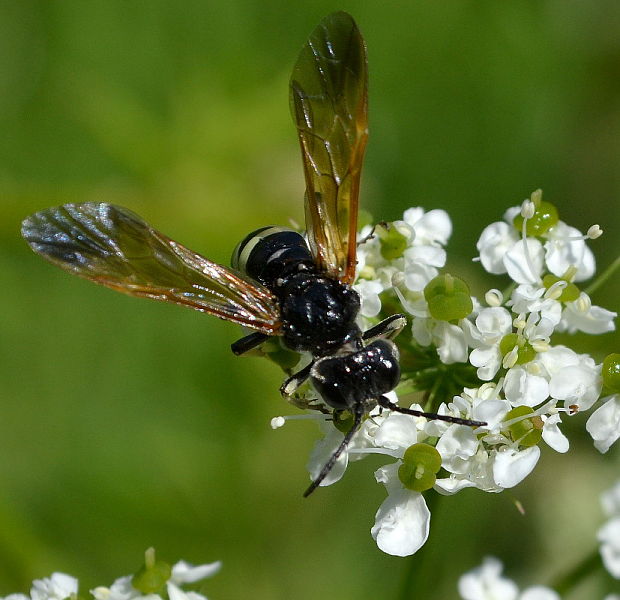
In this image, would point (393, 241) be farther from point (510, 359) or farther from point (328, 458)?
point (328, 458)

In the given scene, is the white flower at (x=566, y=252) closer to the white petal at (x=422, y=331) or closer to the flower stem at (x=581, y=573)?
the white petal at (x=422, y=331)

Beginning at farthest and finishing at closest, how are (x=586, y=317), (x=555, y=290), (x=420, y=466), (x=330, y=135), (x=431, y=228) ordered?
(x=431, y=228) < (x=330, y=135) < (x=586, y=317) < (x=555, y=290) < (x=420, y=466)

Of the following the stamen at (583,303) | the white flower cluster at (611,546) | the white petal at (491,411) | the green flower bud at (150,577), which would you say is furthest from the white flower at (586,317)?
the green flower bud at (150,577)

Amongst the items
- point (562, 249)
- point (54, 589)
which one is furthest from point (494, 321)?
point (54, 589)

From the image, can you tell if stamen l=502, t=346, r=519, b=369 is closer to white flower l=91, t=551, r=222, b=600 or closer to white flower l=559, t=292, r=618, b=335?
white flower l=559, t=292, r=618, b=335

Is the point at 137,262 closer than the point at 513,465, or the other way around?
the point at 513,465

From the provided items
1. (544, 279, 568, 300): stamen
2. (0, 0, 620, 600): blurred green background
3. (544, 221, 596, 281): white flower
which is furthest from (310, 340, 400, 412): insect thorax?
(0, 0, 620, 600): blurred green background
